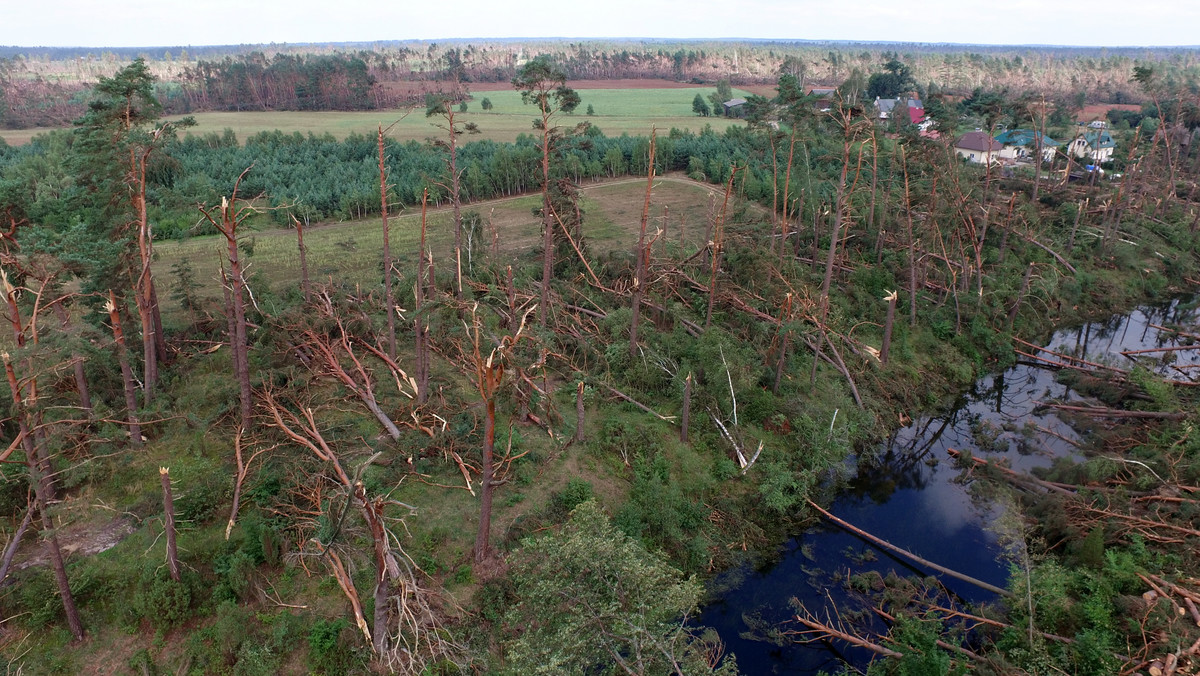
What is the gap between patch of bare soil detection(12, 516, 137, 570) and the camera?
1329 centimetres

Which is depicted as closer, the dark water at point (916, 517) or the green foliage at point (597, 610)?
the green foliage at point (597, 610)

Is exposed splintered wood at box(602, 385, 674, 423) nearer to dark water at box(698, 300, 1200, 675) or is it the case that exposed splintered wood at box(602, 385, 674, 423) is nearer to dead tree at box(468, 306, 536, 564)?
dark water at box(698, 300, 1200, 675)

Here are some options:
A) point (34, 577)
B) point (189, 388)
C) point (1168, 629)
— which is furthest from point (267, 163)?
point (1168, 629)

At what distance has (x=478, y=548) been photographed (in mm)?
14180

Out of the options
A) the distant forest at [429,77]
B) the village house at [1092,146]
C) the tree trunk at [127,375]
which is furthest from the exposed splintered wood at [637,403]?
the village house at [1092,146]

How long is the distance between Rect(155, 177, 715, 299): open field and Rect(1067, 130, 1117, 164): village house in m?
28.1

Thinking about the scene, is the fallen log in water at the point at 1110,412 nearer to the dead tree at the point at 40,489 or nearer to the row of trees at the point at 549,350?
the row of trees at the point at 549,350

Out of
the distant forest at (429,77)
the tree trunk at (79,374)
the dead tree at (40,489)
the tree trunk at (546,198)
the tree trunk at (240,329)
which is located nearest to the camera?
the dead tree at (40,489)

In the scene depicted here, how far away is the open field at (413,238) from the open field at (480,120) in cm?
1549

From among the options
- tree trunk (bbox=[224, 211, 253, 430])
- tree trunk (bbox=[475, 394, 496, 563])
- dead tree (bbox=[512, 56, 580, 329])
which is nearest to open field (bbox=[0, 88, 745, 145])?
dead tree (bbox=[512, 56, 580, 329])

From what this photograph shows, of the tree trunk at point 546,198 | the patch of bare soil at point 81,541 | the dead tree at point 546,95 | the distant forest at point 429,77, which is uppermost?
the distant forest at point 429,77

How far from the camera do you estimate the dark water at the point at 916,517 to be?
1481 centimetres

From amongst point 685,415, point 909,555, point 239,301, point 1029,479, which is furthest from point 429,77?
point 909,555

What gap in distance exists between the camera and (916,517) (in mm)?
18391
